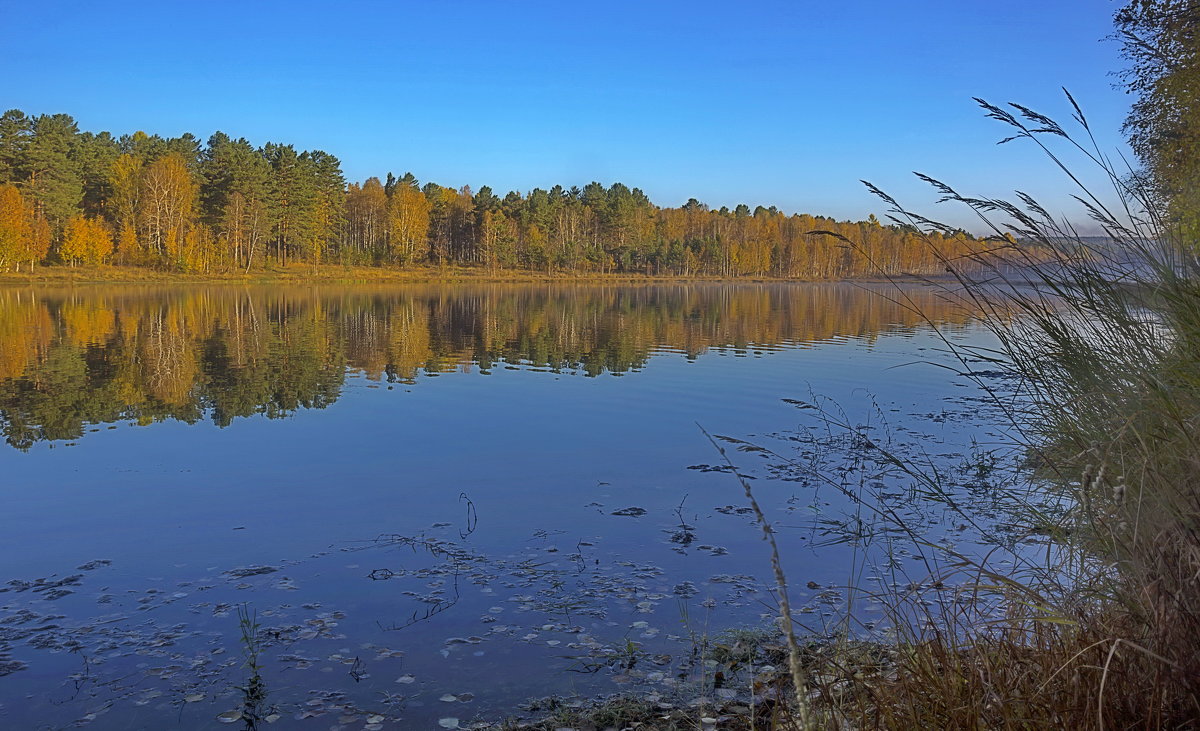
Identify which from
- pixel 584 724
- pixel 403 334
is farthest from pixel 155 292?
pixel 584 724

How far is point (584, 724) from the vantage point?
17.7ft

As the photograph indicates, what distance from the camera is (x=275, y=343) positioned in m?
30.6

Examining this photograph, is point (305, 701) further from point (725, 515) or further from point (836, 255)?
point (836, 255)

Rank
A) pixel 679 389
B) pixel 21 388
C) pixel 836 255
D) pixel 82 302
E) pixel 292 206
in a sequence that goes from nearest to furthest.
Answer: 1. pixel 21 388
2. pixel 679 389
3. pixel 82 302
4. pixel 292 206
5. pixel 836 255

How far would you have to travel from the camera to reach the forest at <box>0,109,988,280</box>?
84.2 meters

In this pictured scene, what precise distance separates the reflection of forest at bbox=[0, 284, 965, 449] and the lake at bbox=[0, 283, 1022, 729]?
23cm

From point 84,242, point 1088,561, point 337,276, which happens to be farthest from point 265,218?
point 1088,561

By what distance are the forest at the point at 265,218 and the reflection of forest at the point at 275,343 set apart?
1795cm

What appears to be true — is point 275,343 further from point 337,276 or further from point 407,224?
point 407,224

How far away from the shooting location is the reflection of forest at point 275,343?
60.8ft

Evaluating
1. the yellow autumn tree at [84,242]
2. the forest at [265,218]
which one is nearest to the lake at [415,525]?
the forest at [265,218]

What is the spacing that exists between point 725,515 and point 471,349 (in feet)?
71.4

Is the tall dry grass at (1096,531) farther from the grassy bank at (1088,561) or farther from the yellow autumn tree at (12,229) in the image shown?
the yellow autumn tree at (12,229)

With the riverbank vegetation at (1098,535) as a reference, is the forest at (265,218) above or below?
above
